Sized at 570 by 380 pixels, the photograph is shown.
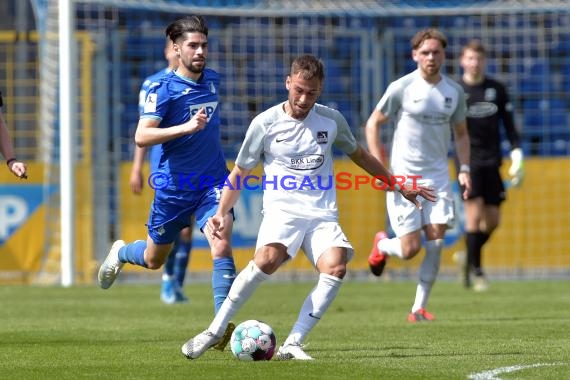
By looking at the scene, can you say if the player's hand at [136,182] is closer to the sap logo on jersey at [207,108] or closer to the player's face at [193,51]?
the sap logo on jersey at [207,108]

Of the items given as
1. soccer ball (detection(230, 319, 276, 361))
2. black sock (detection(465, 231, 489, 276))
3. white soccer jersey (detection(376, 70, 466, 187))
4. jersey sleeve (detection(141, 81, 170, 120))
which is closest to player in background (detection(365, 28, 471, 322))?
white soccer jersey (detection(376, 70, 466, 187))

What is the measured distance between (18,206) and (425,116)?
8.15 metres

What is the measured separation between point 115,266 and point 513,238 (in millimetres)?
9480

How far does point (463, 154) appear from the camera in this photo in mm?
10594

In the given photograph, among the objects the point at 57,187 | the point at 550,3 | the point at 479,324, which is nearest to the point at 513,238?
the point at 550,3

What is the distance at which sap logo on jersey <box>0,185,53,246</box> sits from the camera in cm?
1725

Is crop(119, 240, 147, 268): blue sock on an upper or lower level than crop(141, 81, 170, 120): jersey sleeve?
lower

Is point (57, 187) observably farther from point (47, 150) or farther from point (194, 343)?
point (194, 343)

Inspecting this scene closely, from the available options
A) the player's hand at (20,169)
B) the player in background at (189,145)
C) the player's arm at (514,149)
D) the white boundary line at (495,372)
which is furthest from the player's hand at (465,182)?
the player's hand at (20,169)

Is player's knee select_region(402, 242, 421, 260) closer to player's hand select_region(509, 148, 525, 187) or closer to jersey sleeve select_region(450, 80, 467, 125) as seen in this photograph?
jersey sleeve select_region(450, 80, 467, 125)

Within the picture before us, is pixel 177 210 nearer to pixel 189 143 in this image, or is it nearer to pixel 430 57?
pixel 189 143

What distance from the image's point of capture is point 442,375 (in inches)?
264

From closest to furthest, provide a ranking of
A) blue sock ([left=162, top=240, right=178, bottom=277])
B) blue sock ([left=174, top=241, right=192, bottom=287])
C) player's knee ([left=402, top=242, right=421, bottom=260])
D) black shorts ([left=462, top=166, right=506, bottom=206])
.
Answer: player's knee ([left=402, top=242, right=421, bottom=260]) → blue sock ([left=162, top=240, right=178, bottom=277]) → blue sock ([left=174, top=241, right=192, bottom=287]) → black shorts ([left=462, top=166, right=506, bottom=206])

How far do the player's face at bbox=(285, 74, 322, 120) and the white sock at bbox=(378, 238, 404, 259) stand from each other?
3.43m
